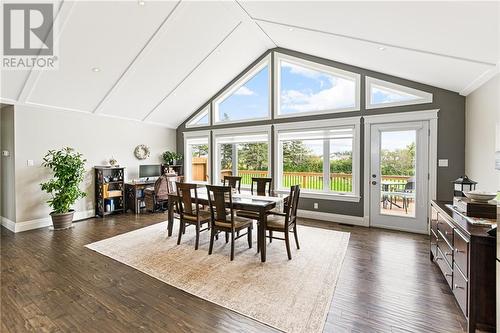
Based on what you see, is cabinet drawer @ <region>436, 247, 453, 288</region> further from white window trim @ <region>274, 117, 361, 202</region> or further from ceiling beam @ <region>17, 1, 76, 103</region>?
ceiling beam @ <region>17, 1, 76, 103</region>

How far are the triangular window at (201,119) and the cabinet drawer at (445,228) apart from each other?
19.0 ft

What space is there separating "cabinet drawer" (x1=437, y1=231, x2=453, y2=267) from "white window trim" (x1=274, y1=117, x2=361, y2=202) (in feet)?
6.99

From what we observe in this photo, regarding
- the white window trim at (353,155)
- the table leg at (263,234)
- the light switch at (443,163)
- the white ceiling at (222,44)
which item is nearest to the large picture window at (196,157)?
the white ceiling at (222,44)

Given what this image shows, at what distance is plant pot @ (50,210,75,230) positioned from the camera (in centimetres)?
446

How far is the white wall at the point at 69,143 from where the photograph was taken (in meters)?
4.46

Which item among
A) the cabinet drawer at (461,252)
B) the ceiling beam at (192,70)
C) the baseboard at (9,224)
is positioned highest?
the ceiling beam at (192,70)

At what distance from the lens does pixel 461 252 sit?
1.96 m

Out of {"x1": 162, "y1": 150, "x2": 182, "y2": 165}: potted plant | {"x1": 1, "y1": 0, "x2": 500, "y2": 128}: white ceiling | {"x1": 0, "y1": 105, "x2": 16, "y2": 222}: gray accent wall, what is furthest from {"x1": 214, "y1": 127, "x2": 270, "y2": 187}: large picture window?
{"x1": 0, "y1": 105, "x2": 16, "y2": 222}: gray accent wall

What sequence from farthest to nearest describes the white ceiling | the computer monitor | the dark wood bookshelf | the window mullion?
the computer monitor, the dark wood bookshelf, the window mullion, the white ceiling

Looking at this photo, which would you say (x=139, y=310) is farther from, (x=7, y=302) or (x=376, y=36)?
(x=376, y=36)

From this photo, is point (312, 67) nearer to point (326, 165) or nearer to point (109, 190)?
point (326, 165)

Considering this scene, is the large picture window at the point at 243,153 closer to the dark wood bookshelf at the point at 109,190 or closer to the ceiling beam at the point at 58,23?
the dark wood bookshelf at the point at 109,190

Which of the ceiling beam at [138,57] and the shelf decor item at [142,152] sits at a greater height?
the ceiling beam at [138,57]

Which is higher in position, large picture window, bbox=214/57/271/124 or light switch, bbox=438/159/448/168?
large picture window, bbox=214/57/271/124
